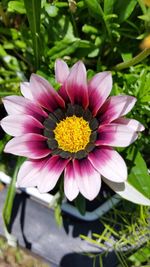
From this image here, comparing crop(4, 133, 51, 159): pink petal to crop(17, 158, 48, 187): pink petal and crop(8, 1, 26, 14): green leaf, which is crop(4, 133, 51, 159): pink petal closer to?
crop(17, 158, 48, 187): pink petal

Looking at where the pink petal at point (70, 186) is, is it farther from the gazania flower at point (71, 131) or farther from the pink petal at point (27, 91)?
the pink petal at point (27, 91)

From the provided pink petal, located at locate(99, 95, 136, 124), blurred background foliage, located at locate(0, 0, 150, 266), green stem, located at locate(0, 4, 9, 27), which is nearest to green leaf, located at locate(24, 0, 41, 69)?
blurred background foliage, located at locate(0, 0, 150, 266)

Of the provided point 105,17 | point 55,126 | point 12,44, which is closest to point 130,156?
point 55,126

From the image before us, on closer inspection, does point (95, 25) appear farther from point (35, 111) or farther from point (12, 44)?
point (35, 111)

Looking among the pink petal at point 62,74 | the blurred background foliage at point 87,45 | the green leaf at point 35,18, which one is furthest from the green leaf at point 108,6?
the pink petal at point 62,74

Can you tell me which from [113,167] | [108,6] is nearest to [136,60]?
[108,6]

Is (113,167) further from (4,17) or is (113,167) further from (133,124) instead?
(4,17)
